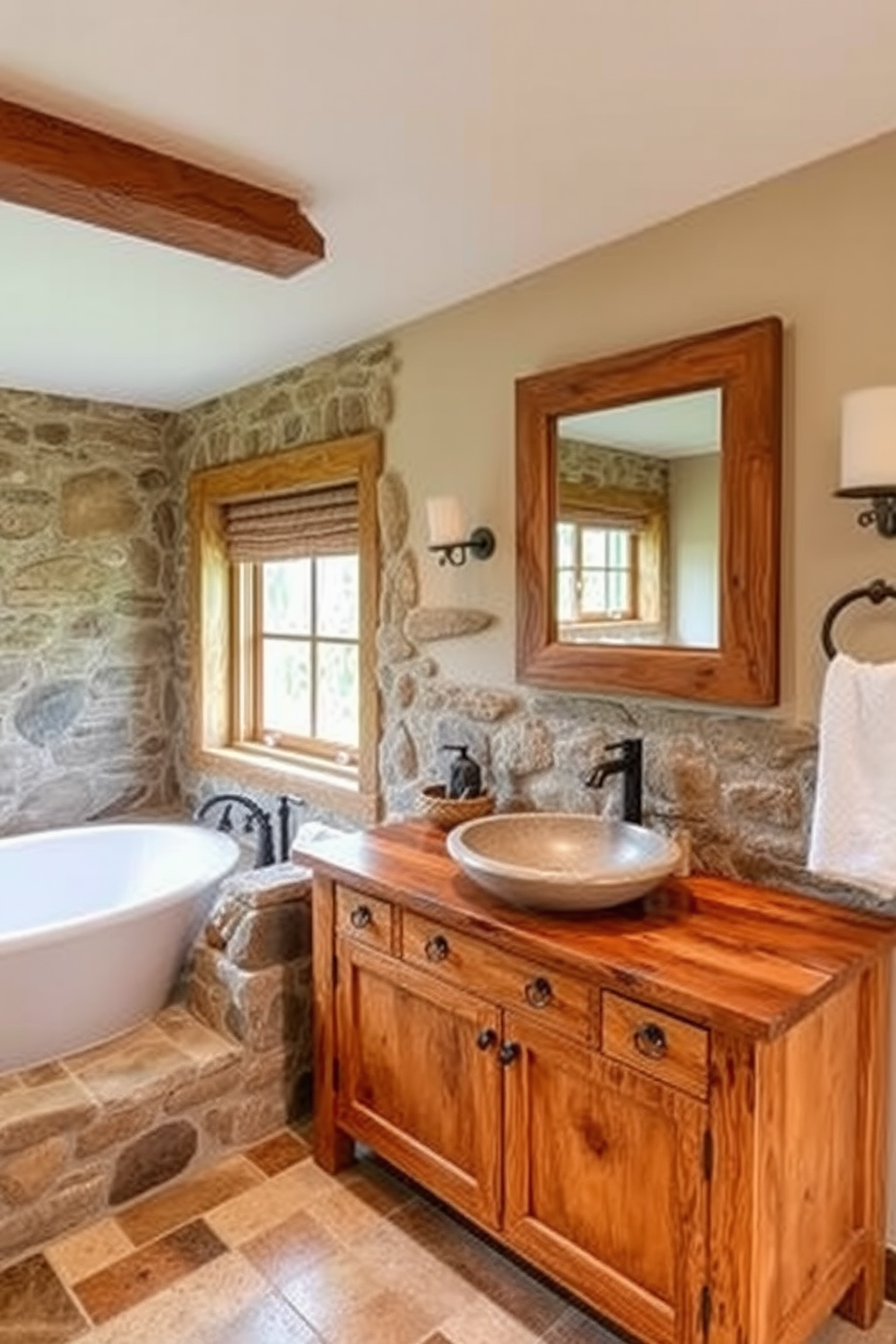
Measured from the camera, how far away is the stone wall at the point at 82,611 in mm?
3422

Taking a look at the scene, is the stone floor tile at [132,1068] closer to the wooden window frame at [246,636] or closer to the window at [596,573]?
the wooden window frame at [246,636]

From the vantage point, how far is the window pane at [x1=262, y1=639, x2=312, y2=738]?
3477mm

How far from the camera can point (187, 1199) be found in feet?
6.76

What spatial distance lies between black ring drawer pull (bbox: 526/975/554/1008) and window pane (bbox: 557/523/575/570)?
1028 millimetres

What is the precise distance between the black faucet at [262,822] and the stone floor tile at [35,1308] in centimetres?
129

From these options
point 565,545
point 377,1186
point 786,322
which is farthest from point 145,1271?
point 786,322

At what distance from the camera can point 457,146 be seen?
5.48 feet

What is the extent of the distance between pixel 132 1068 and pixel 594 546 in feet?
5.63

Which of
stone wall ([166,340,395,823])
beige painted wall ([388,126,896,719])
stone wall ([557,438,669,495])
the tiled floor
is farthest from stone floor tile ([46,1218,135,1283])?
stone wall ([557,438,669,495])

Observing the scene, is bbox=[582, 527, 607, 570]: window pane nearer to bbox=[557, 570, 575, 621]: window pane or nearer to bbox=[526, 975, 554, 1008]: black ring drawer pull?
bbox=[557, 570, 575, 621]: window pane

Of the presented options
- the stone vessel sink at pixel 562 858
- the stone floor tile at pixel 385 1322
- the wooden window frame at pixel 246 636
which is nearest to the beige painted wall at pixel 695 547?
the stone vessel sink at pixel 562 858

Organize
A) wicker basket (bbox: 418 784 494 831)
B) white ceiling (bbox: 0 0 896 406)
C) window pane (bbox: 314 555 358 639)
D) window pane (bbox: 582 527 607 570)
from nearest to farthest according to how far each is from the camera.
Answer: white ceiling (bbox: 0 0 896 406) < window pane (bbox: 582 527 607 570) < wicker basket (bbox: 418 784 494 831) < window pane (bbox: 314 555 358 639)

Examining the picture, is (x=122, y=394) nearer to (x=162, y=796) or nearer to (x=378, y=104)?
(x=162, y=796)

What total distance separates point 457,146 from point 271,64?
0.39m
